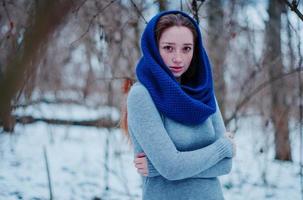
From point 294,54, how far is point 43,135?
4461mm

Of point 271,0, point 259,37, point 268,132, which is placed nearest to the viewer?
point 268,132

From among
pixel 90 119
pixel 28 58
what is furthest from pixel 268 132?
pixel 28 58

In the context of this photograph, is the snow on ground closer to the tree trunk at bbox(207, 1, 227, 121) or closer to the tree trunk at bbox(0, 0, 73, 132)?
the tree trunk at bbox(207, 1, 227, 121)

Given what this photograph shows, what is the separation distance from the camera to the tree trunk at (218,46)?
6.17 meters

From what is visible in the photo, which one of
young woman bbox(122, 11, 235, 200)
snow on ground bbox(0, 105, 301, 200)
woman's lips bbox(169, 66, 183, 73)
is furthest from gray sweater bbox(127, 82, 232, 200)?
snow on ground bbox(0, 105, 301, 200)

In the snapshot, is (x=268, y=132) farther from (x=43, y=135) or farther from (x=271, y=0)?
(x=43, y=135)

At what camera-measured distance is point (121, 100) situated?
Result: 13.7 feet

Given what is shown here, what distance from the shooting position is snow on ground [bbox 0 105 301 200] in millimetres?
4645

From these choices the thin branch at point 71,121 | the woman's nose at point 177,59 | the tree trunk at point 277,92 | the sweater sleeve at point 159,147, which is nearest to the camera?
the sweater sleeve at point 159,147

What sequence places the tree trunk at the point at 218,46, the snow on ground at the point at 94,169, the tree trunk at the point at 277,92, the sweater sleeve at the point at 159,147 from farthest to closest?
the tree trunk at the point at 218,46, the tree trunk at the point at 277,92, the snow on ground at the point at 94,169, the sweater sleeve at the point at 159,147

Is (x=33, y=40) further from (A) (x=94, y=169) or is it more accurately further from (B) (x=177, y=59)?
(A) (x=94, y=169)

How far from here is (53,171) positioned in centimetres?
543

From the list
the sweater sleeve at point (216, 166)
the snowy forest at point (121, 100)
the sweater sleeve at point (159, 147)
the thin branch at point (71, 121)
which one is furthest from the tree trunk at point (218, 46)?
the sweater sleeve at point (159, 147)

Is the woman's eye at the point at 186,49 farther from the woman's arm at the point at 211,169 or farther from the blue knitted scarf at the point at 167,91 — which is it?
the woman's arm at the point at 211,169
